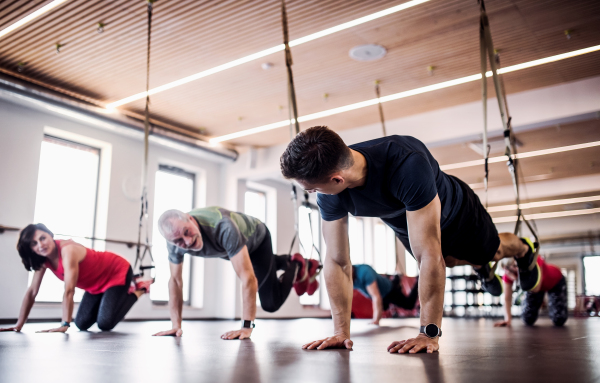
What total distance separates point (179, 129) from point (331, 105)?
264 cm

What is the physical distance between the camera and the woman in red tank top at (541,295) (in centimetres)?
527

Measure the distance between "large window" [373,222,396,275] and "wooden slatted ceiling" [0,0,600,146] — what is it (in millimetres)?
7095

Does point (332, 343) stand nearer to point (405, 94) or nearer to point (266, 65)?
point (266, 65)

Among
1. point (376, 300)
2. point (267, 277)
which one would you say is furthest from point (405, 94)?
point (267, 277)

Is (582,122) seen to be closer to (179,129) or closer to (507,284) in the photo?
(507,284)

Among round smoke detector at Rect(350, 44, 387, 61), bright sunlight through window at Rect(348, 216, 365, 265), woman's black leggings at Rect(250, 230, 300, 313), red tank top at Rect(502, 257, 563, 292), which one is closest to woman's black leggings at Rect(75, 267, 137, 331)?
woman's black leggings at Rect(250, 230, 300, 313)

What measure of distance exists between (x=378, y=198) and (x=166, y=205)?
718cm

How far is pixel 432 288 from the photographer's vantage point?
74.1 inches

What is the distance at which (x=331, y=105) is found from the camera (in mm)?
7340

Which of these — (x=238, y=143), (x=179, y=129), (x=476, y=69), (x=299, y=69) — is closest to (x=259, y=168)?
(x=238, y=143)

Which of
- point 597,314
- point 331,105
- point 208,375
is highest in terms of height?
point 331,105

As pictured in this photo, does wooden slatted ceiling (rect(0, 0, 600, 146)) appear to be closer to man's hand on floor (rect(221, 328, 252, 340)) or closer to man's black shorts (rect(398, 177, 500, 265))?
man's black shorts (rect(398, 177, 500, 265))

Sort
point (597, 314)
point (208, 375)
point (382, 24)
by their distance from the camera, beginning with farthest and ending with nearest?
point (597, 314) < point (382, 24) < point (208, 375)

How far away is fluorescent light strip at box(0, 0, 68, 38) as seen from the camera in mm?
4762
